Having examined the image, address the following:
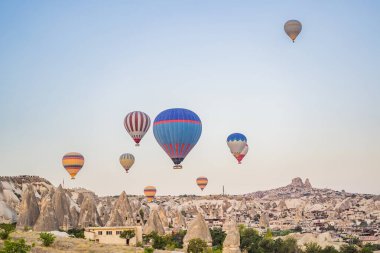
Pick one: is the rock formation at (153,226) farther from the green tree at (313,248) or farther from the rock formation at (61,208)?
the green tree at (313,248)

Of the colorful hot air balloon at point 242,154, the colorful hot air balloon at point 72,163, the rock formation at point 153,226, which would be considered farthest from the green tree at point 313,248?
the colorful hot air balloon at point 72,163

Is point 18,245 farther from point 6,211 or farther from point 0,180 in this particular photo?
point 0,180

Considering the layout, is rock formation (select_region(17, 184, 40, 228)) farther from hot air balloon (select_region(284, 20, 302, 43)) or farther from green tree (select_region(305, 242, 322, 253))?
hot air balloon (select_region(284, 20, 302, 43))

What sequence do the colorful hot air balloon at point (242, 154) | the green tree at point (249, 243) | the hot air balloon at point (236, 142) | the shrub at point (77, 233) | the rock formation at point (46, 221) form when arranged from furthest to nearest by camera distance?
the colorful hot air balloon at point (242, 154) < the hot air balloon at point (236, 142) < the green tree at point (249, 243) < the rock formation at point (46, 221) < the shrub at point (77, 233)

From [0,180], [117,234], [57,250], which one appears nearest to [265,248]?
[117,234]

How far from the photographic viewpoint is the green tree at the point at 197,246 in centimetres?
6178

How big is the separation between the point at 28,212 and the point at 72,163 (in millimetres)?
12750

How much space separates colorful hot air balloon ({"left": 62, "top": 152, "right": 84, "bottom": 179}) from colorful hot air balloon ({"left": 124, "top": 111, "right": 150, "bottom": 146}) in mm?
16042

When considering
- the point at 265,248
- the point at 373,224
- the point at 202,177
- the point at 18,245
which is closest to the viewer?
the point at 18,245

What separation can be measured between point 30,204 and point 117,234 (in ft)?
43.4

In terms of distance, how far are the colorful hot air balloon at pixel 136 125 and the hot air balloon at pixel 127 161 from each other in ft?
80.4

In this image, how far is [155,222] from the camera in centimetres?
8269

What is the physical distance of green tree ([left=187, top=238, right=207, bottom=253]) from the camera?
2432 inches

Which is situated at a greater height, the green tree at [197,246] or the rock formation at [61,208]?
the rock formation at [61,208]
